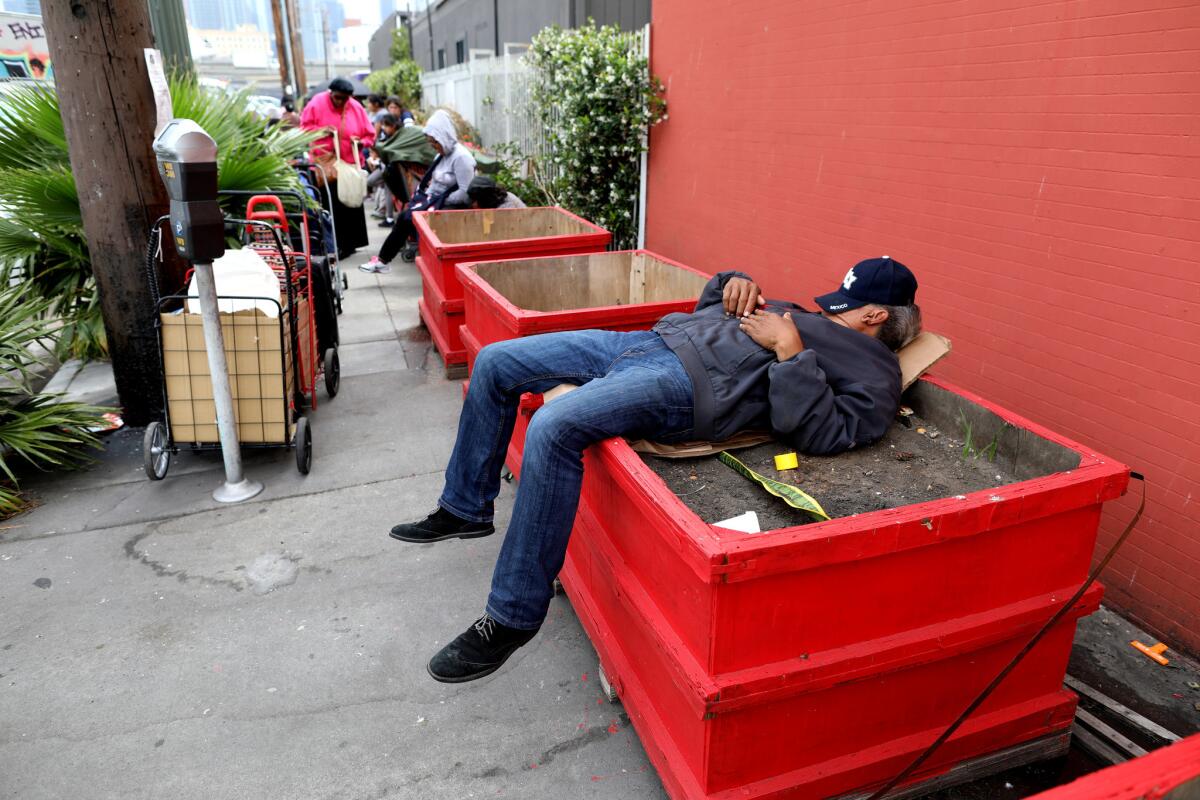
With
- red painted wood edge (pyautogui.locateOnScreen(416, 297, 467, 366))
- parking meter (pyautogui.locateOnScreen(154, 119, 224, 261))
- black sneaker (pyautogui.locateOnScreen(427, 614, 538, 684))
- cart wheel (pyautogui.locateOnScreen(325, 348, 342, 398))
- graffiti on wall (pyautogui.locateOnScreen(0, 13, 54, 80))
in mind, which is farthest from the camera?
graffiti on wall (pyautogui.locateOnScreen(0, 13, 54, 80))

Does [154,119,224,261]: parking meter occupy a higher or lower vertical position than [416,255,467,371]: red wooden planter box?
higher

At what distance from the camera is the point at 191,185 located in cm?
362

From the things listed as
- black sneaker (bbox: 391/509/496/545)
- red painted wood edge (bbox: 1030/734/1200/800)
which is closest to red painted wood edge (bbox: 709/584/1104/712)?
red painted wood edge (bbox: 1030/734/1200/800)

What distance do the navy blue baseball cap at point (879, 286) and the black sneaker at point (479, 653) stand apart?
5.68 feet

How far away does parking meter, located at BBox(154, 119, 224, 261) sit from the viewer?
140 inches

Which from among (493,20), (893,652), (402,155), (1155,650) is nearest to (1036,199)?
(1155,650)

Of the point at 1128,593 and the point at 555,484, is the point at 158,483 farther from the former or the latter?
the point at 1128,593

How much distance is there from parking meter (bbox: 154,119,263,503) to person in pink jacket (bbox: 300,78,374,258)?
239 inches

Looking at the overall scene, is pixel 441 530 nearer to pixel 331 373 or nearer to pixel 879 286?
pixel 879 286

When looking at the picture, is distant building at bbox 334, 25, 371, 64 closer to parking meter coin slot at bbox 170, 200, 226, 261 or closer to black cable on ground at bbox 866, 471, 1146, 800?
parking meter coin slot at bbox 170, 200, 226, 261

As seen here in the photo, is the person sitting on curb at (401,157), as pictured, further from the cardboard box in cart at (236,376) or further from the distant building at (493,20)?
the cardboard box in cart at (236,376)

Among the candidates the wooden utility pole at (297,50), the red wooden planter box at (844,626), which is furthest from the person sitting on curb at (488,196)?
the wooden utility pole at (297,50)

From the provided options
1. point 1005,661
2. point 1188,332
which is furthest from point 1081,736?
point 1188,332

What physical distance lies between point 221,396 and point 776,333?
284cm
